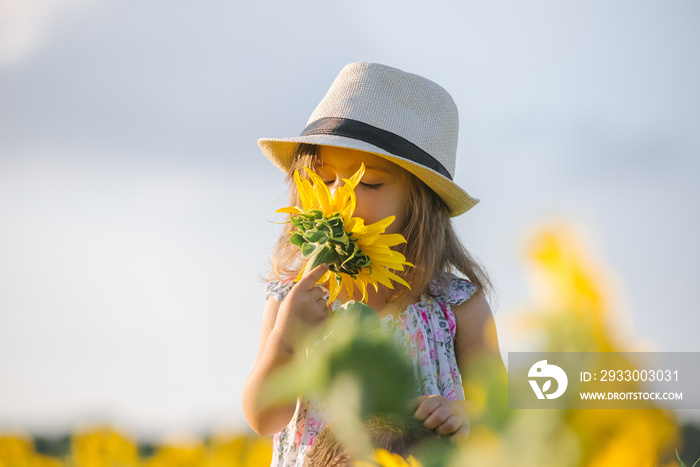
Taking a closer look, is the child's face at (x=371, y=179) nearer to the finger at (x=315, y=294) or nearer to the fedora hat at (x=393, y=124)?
the fedora hat at (x=393, y=124)

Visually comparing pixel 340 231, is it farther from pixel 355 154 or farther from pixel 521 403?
pixel 521 403

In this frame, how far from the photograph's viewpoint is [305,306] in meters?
1.39

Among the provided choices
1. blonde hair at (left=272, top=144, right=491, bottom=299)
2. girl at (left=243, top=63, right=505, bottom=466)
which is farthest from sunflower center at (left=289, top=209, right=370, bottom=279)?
blonde hair at (left=272, top=144, right=491, bottom=299)

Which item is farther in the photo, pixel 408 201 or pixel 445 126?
pixel 445 126

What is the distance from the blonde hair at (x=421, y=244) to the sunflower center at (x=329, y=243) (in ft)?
2.10

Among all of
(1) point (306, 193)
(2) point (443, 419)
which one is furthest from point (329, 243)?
(2) point (443, 419)

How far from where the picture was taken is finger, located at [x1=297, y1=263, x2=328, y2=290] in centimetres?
135

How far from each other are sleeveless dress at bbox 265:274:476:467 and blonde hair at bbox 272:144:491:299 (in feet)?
0.15

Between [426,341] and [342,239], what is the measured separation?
0.89 metres

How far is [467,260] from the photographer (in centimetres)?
238

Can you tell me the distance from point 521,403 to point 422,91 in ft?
6.53

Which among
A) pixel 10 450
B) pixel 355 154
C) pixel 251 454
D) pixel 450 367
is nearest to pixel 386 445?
pixel 251 454

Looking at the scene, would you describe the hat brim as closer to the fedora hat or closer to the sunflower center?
the fedora hat

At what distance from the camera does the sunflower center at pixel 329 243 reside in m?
1.34
